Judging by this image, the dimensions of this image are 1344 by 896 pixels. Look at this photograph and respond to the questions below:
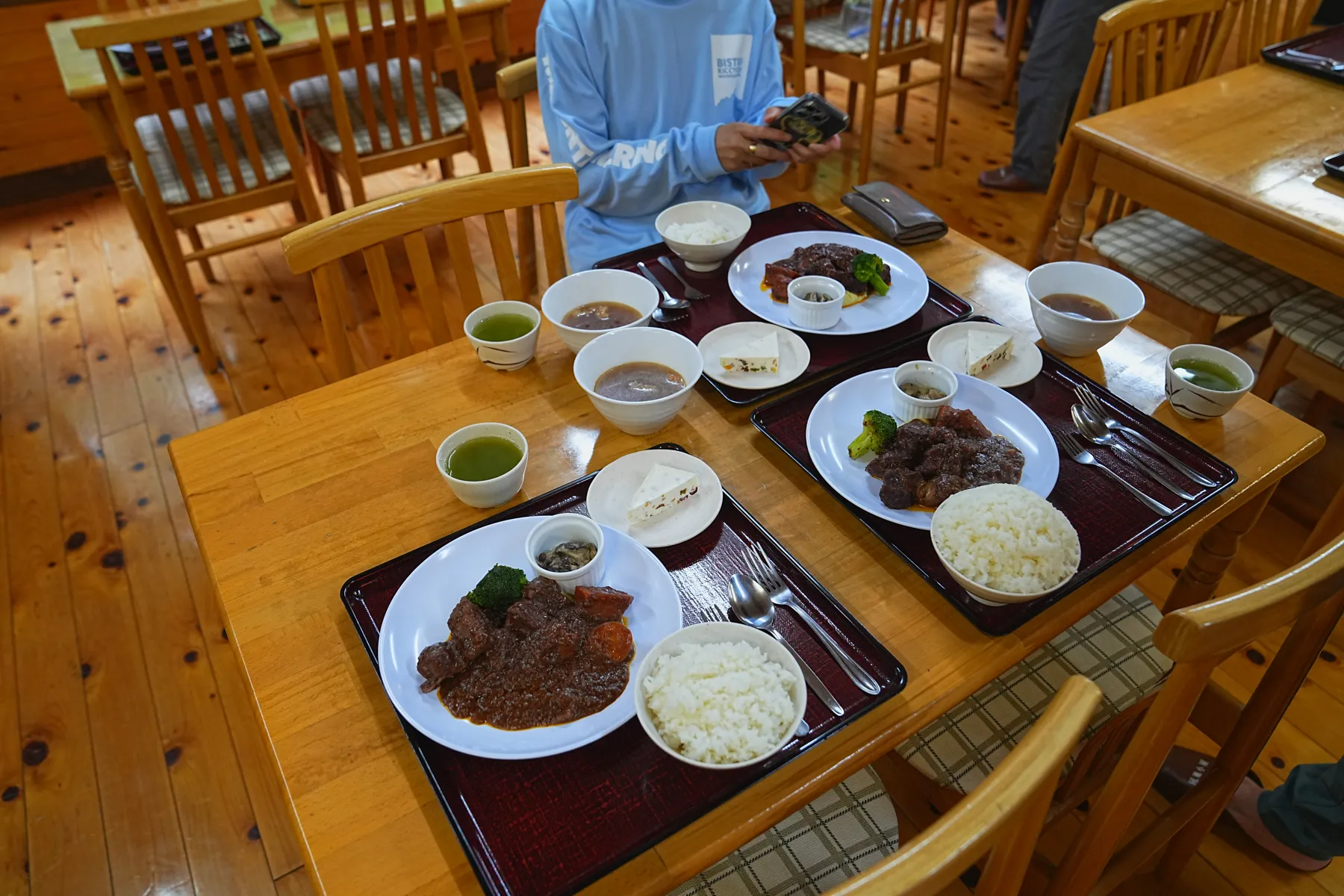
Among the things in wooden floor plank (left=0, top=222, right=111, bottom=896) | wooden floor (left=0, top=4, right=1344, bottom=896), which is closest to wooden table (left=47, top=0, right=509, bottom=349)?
wooden floor (left=0, top=4, right=1344, bottom=896)

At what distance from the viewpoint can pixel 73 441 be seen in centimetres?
263

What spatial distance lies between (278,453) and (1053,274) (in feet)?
4.12

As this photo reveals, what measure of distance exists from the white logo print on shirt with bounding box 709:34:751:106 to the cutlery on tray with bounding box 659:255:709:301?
0.60m

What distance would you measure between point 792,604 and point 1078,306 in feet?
2.56

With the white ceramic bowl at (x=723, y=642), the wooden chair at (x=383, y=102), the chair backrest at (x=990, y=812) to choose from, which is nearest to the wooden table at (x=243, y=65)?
the wooden chair at (x=383, y=102)

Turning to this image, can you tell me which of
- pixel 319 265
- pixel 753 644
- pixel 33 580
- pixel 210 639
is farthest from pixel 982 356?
pixel 33 580

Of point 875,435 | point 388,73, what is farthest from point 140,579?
point 875,435

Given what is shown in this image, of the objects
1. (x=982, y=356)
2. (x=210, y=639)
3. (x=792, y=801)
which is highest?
(x=982, y=356)

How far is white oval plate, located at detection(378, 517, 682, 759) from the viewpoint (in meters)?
0.84

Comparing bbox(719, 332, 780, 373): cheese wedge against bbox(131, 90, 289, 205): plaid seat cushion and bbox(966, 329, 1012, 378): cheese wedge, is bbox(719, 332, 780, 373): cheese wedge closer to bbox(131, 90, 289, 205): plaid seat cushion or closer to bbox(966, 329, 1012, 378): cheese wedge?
bbox(966, 329, 1012, 378): cheese wedge

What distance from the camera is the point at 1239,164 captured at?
185 centimetres

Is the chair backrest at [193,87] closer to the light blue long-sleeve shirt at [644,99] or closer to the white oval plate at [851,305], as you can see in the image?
the light blue long-sleeve shirt at [644,99]

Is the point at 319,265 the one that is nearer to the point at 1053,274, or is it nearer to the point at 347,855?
the point at 347,855

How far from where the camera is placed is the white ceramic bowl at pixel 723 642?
81 cm
